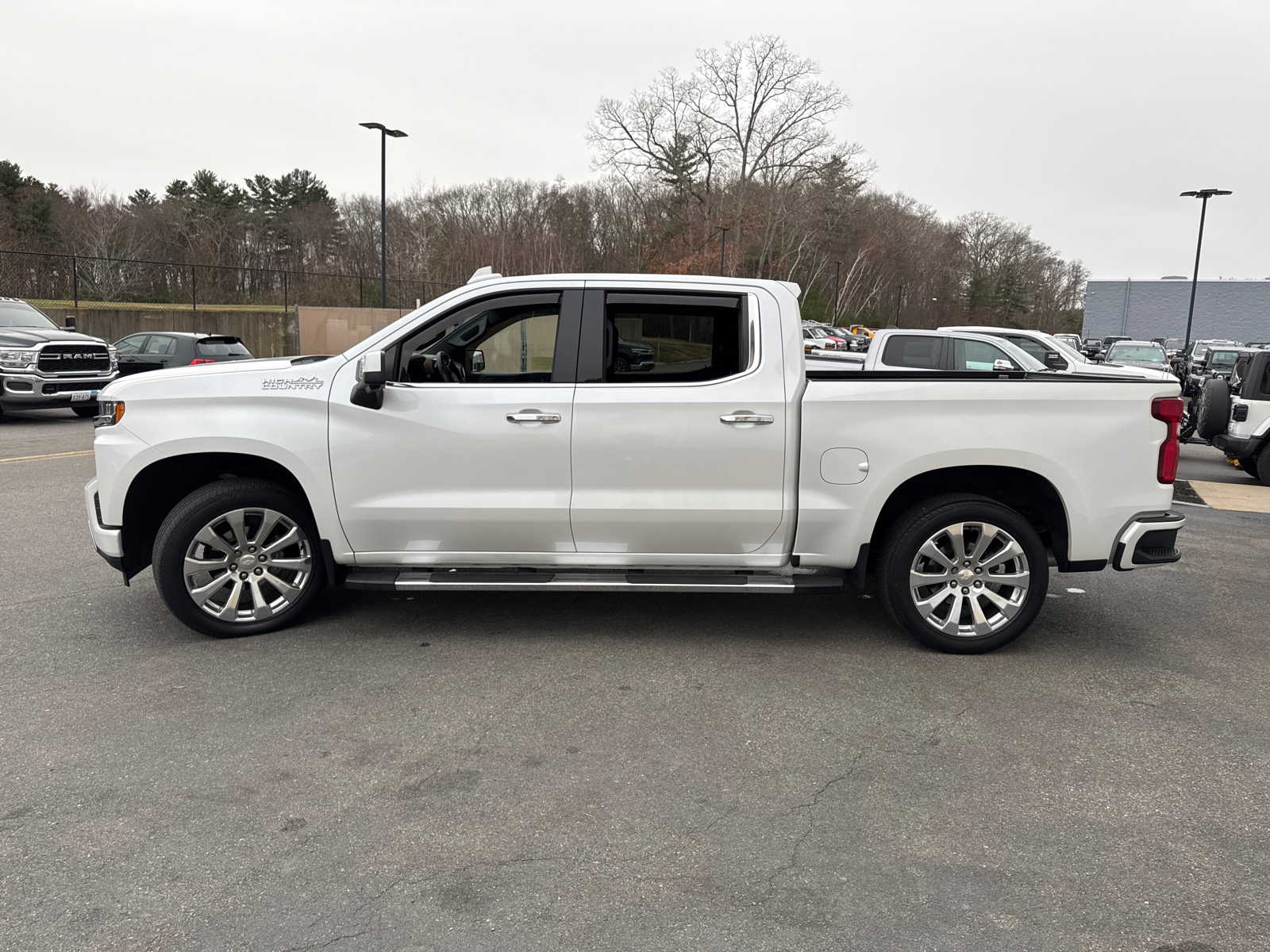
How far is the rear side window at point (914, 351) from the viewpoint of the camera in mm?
12914

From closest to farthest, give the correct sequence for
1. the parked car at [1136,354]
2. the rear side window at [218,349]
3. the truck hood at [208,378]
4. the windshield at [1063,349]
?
the truck hood at [208,378]
the windshield at [1063,349]
the rear side window at [218,349]
the parked car at [1136,354]

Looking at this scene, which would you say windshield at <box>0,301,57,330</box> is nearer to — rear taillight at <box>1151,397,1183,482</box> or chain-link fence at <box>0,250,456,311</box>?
chain-link fence at <box>0,250,456,311</box>

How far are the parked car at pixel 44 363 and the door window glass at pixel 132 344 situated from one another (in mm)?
2471

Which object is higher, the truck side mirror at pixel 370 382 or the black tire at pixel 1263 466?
the truck side mirror at pixel 370 382

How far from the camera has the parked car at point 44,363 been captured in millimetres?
15484

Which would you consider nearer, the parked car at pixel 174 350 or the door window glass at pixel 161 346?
the parked car at pixel 174 350

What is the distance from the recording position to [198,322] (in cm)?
3269

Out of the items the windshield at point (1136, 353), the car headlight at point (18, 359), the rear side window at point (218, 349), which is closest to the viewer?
the car headlight at point (18, 359)

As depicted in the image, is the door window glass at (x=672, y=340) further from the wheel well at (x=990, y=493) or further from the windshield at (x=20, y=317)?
the windshield at (x=20, y=317)

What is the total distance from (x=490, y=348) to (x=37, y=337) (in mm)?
14074

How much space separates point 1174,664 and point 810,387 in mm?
2531

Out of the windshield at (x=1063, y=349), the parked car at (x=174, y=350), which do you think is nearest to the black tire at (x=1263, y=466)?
the windshield at (x=1063, y=349)

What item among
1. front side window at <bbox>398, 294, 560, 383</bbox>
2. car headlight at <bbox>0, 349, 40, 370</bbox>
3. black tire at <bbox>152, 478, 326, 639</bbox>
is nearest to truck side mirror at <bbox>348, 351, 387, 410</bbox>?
front side window at <bbox>398, 294, 560, 383</bbox>

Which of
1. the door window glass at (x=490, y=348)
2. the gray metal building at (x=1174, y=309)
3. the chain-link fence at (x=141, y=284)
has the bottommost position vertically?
the door window glass at (x=490, y=348)
